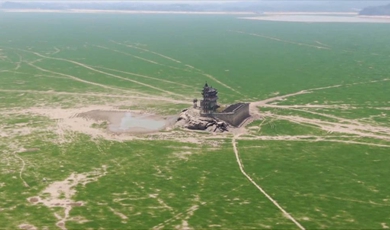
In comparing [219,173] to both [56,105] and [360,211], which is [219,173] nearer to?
[360,211]

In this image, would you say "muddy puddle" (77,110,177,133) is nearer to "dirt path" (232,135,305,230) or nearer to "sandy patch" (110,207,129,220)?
"dirt path" (232,135,305,230)

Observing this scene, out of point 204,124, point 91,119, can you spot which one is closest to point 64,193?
point 204,124

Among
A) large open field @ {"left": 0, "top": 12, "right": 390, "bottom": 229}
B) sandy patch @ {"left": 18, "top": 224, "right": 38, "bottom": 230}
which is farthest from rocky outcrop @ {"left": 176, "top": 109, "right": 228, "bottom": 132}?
sandy patch @ {"left": 18, "top": 224, "right": 38, "bottom": 230}

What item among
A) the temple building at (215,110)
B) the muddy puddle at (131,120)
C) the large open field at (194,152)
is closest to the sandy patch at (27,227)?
the large open field at (194,152)

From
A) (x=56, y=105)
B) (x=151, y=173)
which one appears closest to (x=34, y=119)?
(x=56, y=105)

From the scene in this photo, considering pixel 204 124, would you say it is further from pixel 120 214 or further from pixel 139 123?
pixel 120 214

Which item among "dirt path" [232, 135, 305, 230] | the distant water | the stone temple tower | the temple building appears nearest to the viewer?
"dirt path" [232, 135, 305, 230]
